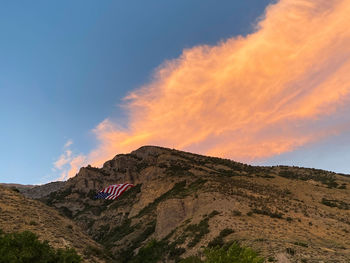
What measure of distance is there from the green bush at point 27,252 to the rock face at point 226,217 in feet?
50.3

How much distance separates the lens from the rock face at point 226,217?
87.5ft

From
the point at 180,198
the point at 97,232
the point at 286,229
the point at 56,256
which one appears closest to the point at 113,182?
the point at 97,232

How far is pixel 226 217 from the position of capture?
114 ft

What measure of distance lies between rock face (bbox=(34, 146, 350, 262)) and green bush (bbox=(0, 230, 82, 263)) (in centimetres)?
1534

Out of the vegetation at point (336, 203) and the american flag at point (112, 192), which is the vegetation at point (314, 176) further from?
the american flag at point (112, 192)

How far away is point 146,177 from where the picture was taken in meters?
92.5

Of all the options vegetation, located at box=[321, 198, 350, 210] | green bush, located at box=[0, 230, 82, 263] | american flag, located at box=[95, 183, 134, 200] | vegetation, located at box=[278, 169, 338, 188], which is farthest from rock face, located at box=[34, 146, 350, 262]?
green bush, located at box=[0, 230, 82, 263]

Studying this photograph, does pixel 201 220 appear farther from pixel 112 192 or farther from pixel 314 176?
pixel 314 176

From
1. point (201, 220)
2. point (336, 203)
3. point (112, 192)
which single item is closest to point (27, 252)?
point (201, 220)

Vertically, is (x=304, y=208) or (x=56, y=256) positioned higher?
(x=304, y=208)

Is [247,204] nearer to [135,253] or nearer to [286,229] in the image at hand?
[286,229]

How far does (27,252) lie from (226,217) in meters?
26.0

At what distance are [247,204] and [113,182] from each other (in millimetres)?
78968

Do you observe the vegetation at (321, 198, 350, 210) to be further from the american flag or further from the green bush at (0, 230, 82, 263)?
the american flag
